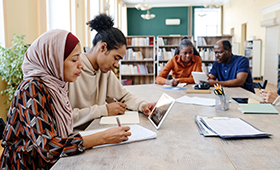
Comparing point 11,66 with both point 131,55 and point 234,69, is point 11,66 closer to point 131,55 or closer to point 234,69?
point 234,69

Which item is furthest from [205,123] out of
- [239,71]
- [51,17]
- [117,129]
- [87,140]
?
[51,17]

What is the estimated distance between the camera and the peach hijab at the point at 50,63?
1216 millimetres

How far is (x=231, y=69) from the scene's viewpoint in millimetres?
3607

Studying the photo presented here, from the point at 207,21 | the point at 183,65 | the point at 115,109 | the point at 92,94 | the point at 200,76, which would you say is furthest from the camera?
the point at 207,21

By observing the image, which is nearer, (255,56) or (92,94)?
(92,94)

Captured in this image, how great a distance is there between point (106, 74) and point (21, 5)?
2912mm

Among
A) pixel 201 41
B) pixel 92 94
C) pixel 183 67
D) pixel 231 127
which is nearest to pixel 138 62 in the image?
pixel 201 41

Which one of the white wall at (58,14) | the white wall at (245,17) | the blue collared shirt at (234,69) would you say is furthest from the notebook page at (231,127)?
the white wall at (245,17)

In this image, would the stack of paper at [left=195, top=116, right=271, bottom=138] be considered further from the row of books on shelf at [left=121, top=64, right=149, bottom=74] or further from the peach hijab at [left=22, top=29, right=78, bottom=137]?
the row of books on shelf at [left=121, top=64, right=149, bottom=74]

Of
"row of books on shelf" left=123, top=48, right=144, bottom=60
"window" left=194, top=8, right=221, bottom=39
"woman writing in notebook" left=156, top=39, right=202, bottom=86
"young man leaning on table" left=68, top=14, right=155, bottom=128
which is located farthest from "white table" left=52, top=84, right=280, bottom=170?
"window" left=194, top=8, right=221, bottom=39

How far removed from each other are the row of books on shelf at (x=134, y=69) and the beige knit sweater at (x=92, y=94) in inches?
206

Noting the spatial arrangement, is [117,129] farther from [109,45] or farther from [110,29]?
[110,29]

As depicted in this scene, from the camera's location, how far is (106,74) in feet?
6.91

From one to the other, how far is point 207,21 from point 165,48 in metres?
9.71
